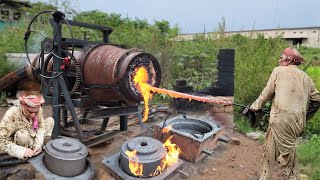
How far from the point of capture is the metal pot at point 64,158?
3.68 meters

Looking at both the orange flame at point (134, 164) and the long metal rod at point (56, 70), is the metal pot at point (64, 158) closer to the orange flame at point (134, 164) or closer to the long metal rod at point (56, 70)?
the orange flame at point (134, 164)

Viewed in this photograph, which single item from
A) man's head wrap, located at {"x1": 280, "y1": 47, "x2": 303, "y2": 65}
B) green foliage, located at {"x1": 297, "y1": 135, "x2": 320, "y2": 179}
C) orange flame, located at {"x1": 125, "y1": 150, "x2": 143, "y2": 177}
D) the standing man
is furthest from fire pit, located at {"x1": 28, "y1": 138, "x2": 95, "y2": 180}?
green foliage, located at {"x1": 297, "y1": 135, "x2": 320, "y2": 179}

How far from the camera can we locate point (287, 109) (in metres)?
3.85

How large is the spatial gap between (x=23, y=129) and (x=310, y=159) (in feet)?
16.0

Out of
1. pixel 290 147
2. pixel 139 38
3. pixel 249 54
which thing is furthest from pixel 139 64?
pixel 139 38

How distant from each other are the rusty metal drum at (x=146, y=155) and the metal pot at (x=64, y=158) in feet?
1.91

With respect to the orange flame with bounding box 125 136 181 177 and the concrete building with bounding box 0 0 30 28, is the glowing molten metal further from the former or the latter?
the concrete building with bounding box 0 0 30 28

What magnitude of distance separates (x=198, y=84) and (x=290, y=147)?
18.7ft

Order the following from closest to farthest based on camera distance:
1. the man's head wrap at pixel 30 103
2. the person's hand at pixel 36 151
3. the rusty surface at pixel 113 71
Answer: the man's head wrap at pixel 30 103, the person's hand at pixel 36 151, the rusty surface at pixel 113 71

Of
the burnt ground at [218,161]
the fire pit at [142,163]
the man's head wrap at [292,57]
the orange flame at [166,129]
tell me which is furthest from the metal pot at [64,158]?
the man's head wrap at [292,57]

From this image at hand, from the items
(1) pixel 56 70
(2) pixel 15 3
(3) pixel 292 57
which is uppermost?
(2) pixel 15 3

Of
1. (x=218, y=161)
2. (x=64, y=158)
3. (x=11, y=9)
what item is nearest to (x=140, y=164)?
(x=64, y=158)

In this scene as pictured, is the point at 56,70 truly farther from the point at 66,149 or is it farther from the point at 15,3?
the point at 15,3

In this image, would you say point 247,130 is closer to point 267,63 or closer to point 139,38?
point 267,63
